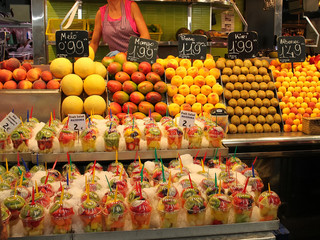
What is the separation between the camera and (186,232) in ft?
5.06

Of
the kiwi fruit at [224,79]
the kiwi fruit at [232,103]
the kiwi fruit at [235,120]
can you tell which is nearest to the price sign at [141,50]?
the kiwi fruit at [224,79]

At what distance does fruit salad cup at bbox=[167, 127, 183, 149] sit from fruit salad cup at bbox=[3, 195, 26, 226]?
1023mm

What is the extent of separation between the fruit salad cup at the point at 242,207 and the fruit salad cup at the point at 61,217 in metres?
0.73

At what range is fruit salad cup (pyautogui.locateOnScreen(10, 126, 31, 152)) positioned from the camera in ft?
7.07

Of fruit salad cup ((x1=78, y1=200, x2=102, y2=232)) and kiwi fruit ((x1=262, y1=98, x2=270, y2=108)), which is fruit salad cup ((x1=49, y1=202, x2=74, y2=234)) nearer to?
fruit salad cup ((x1=78, y1=200, x2=102, y2=232))

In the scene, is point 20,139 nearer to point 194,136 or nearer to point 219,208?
point 194,136

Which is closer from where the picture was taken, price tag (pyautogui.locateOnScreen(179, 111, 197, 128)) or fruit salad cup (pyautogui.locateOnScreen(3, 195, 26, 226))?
fruit salad cup (pyautogui.locateOnScreen(3, 195, 26, 226))

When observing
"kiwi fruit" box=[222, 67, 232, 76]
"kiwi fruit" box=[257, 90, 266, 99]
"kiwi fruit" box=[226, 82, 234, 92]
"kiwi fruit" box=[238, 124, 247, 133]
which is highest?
"kiwi fruit" box=[222, 67, 232, 76]

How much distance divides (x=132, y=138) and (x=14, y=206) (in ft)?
2.90

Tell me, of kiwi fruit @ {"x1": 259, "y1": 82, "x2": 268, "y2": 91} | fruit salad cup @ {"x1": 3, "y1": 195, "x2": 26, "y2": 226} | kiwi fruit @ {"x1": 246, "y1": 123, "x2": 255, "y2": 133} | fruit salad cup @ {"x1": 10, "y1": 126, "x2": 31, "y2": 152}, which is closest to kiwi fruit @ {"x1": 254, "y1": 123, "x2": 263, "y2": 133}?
kiwi fruit @ {"x1": 246, "y1": 123, "x2": 255, "y2": 133}

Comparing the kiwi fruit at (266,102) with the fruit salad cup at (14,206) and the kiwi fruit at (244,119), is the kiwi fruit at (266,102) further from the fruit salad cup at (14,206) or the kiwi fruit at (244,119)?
the fruit salad cup at (14,206)

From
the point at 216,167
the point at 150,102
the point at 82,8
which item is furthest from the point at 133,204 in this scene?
the point at 82,8

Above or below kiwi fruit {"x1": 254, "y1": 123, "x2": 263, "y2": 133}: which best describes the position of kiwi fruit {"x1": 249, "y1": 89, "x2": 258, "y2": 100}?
above

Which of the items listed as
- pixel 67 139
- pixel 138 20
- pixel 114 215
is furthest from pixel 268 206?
pixel 138 20
